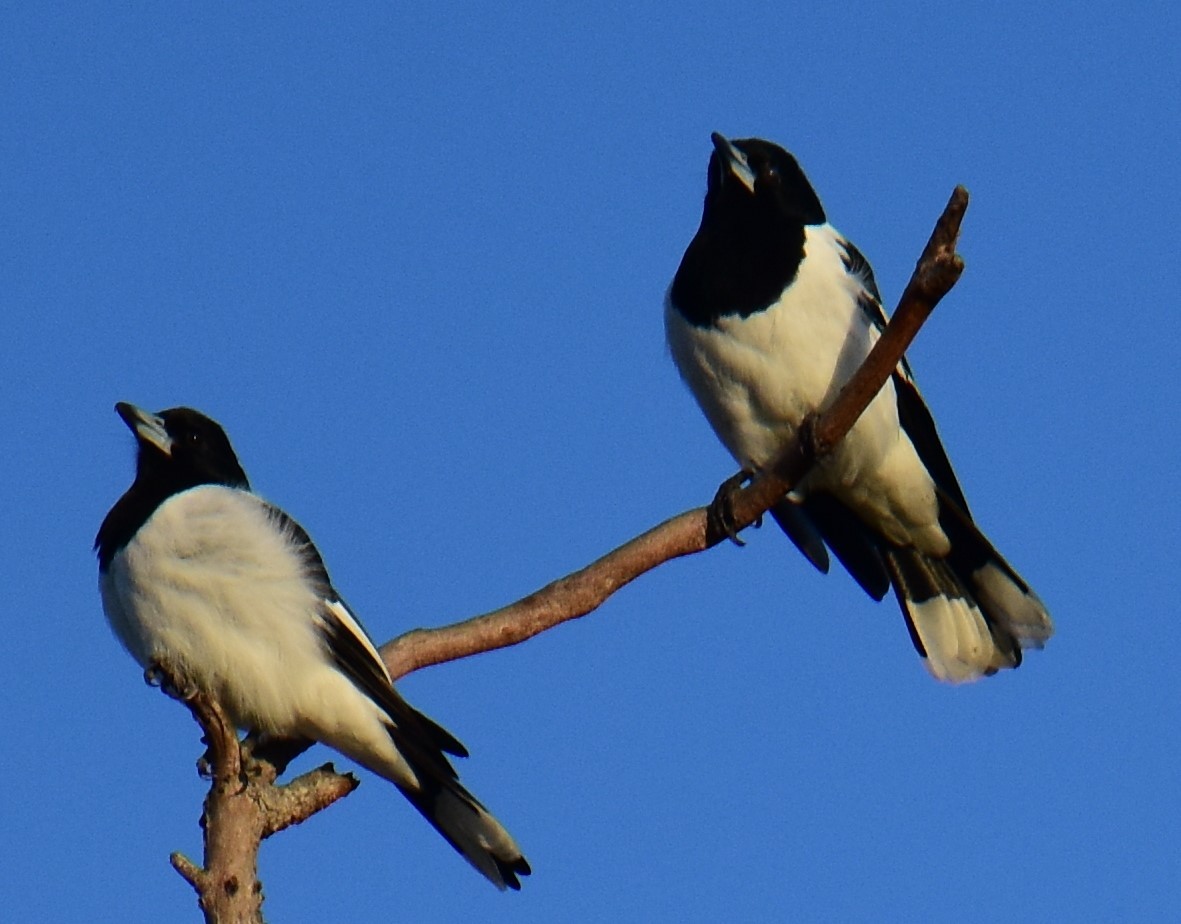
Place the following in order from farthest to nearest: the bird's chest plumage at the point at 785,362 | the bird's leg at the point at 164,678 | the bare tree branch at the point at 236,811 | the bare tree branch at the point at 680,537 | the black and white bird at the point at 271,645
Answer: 1. the bird's chest plumage at the point at 785,362
2. the black and white bird at the point at 271,645
3. the bird's leg at the point at 164,678
4. the bare tree branch at the point at 680,537
5. the bare tree branch at the point at 236,811

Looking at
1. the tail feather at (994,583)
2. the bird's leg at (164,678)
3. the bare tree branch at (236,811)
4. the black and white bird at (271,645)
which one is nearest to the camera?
the bare tree branch at (236,811)

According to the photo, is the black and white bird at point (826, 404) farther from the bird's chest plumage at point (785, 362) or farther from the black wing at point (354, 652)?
the black wing at point (354, 652)

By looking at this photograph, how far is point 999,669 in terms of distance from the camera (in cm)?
690

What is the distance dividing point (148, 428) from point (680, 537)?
1.67 meters

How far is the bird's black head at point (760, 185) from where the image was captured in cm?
682

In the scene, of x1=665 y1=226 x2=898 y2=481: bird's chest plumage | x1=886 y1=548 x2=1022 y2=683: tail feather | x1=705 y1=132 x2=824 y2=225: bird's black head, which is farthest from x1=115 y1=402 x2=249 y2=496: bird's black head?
x1=886 y1=548 x2=1022 y2=683: tail feather

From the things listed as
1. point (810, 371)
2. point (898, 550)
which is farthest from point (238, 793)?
point (898, 550)

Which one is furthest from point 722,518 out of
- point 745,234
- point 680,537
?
point 745,234

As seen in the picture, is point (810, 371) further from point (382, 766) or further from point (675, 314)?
point (382, 766)

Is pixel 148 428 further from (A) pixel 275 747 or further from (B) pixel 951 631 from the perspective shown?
(B) pixel 951 631

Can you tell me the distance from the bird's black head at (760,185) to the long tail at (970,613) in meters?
1.04

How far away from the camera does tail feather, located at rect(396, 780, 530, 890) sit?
5.38m

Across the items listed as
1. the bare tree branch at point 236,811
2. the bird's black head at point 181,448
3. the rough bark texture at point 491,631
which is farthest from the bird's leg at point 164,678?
the bird's black head at point 181,448

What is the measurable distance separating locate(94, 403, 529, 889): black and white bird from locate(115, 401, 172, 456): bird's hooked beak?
48 cm
